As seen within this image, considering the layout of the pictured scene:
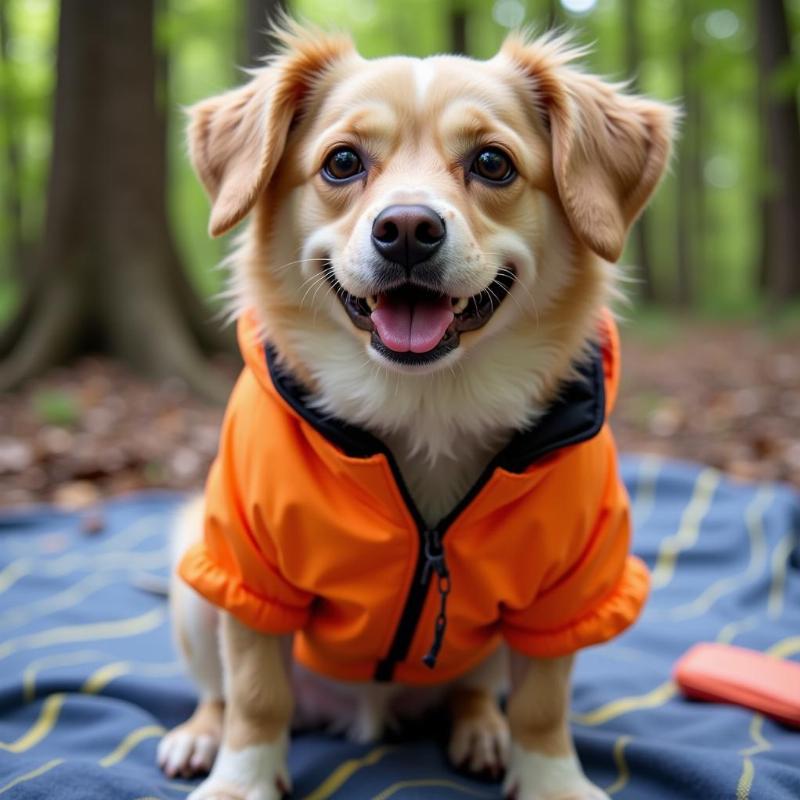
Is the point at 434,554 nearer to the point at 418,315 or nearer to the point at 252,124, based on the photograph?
the point at 418,315

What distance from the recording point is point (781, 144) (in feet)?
31.4

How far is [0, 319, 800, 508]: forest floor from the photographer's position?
436 centimetres

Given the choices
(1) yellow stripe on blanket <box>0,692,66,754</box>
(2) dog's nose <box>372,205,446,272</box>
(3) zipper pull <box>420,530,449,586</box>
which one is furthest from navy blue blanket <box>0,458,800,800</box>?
(2) dog's nose <box>372,205,446,272</box>

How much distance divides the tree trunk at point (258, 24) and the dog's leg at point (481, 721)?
3370 mm

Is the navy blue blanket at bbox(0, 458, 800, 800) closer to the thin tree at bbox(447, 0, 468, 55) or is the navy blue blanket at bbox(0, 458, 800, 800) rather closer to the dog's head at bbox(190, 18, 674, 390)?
the dog's head at bbox(190, 18, 674, 390)

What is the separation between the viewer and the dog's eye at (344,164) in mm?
2002

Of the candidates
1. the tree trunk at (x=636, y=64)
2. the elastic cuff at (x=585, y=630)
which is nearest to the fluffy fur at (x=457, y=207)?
the elastic cuff at (x=585, y=630)

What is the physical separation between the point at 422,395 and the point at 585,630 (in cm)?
68

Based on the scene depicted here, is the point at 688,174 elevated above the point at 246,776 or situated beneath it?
elevated above

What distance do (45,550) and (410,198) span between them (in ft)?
8.26

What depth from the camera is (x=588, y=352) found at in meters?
2.13

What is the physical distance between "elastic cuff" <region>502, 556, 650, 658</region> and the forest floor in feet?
8.32

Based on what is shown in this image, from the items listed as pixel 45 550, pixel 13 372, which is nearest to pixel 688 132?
pixel 13 372

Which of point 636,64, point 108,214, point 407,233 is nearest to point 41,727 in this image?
point 407,233
